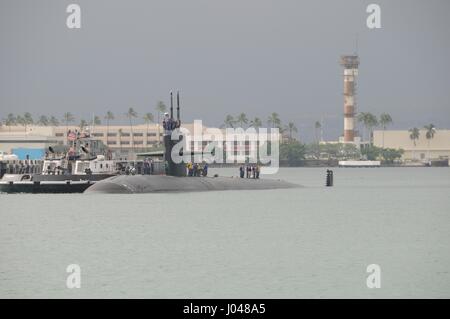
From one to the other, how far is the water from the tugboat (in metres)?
5.39

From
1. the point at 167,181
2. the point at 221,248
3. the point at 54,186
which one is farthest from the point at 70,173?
the point at 221,248

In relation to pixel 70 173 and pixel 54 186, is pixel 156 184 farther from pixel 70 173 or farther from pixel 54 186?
pixel 70 173

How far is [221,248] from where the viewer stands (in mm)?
45469

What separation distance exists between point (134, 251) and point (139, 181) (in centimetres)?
3616

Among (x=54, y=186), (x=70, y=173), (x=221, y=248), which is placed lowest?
(x=221, y=248)

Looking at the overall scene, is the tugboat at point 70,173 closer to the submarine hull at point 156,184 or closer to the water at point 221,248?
the submarine hull at point 156,184

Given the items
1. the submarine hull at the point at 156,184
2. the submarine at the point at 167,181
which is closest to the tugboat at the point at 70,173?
the submarine at the point at 167,181

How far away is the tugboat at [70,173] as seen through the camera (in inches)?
3280

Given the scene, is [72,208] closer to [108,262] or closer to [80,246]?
[80,246]

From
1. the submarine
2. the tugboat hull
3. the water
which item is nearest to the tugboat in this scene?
the tugboat hull

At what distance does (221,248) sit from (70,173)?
146 ft

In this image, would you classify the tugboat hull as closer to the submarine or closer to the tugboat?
the tugboat

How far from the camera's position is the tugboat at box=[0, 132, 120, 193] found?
83.3m
